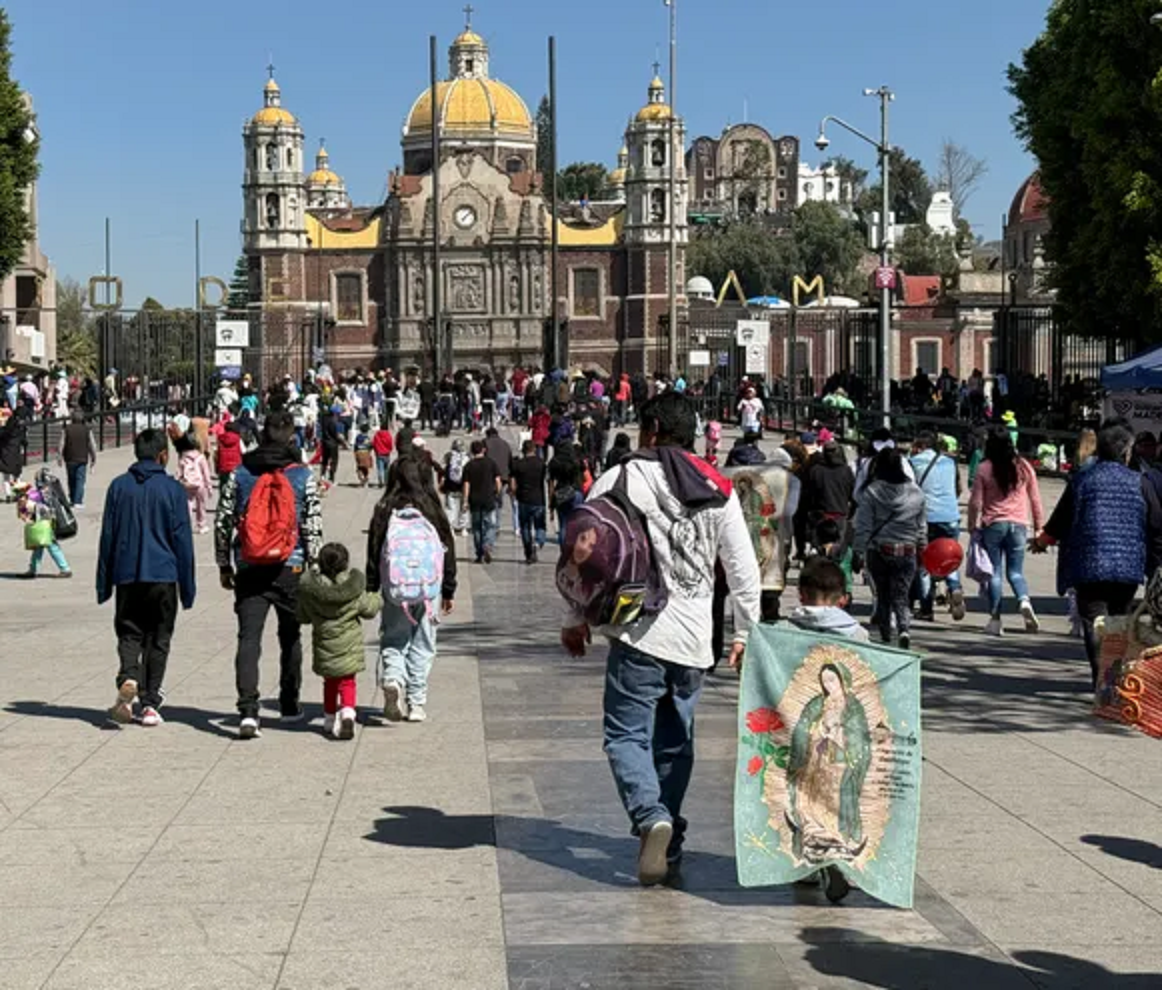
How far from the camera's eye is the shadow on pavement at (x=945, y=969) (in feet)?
20.5

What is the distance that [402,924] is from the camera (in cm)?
693

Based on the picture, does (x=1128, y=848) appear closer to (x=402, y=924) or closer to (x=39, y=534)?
(x=402, y=924)

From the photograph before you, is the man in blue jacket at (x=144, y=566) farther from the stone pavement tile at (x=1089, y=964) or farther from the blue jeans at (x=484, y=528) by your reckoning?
the blue jeans at (x=484, y=528)

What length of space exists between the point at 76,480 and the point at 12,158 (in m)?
14.8

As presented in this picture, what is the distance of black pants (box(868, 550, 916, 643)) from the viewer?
14.5 metres

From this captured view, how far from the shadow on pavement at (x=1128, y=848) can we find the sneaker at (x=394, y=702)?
4157mm

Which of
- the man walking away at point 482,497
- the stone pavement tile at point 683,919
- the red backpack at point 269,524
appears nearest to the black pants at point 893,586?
the red backpack at point 269,524

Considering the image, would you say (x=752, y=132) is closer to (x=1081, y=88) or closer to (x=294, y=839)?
(x=1081, y=88)

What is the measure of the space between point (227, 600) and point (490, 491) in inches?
191

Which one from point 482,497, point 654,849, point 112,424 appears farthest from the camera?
point 112,424

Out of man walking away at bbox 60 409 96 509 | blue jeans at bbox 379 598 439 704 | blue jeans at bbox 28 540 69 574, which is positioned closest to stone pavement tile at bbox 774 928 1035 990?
blue jeans at bbox 379 598 439 704

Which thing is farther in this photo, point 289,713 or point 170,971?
point 289,713

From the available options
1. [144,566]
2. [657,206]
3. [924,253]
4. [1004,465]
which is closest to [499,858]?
[144,566]

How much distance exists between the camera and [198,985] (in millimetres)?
6195
